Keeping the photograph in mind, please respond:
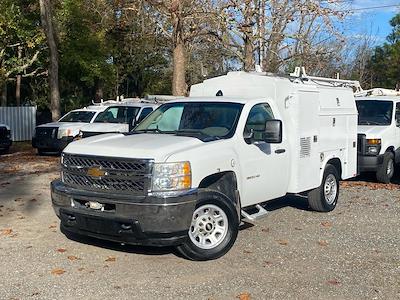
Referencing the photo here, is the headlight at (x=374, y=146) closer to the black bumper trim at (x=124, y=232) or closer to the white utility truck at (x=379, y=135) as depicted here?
the white utility truck at (x=379, y=135)

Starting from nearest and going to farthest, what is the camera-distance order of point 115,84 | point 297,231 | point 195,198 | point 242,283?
point 242,283 < point 195,198 < point 297,231 < point 115,84

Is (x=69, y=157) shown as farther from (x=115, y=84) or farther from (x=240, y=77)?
(x=115, y=84)

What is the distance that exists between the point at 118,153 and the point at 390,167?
8.87 m

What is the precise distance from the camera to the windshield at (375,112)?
13367mm

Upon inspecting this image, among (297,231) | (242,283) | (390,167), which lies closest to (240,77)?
(297,231)

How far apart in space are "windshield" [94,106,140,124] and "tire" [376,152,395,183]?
303 inches

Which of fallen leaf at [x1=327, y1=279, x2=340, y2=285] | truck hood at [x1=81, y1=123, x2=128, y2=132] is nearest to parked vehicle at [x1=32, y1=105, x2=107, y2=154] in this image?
truck hood at [x1=81, y1=123, x2=128, y2=132]

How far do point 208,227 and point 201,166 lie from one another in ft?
2.56

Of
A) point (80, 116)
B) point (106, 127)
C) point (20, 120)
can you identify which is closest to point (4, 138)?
point (80, 116)

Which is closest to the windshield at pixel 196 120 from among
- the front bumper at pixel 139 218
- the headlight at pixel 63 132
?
the front bumper at pixel 139 218

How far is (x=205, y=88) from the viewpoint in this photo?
29.1 ft

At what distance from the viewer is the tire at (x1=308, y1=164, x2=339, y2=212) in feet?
30.2

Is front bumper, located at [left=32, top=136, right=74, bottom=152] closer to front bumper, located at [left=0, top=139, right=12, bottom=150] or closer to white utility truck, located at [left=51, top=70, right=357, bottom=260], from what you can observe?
front bumper, located at [left=0, top=139, right=12, bottom=150]

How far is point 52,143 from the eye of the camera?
18.1m
